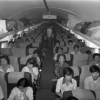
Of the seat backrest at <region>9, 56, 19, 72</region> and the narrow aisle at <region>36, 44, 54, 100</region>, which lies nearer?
the narrow aisle at <region>36, 44, 54, 100</region>

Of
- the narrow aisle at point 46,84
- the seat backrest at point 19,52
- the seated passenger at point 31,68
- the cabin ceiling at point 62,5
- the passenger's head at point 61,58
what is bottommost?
the narrow aisle at point 46,84

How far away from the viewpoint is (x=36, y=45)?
8445 millimetres

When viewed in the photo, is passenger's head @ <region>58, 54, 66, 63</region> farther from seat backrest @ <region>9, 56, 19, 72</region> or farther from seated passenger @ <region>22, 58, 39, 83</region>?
seat backrest @ <region>9, 56, 19, 72</region>

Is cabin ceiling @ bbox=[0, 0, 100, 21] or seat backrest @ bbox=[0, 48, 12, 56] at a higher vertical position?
cabin ceiling @ bbox=[0, 0, 100, 21]

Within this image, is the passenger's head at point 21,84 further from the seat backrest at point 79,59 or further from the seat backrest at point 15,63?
the seat backrest at point 79,59

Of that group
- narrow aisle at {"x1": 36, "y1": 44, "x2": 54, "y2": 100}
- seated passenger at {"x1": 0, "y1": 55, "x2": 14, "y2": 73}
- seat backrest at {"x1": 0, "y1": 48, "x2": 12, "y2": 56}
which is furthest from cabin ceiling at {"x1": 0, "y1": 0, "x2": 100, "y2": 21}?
narrow aisle at {"x1": 36, "y1": 44, "x2": 54, "y2": 100}

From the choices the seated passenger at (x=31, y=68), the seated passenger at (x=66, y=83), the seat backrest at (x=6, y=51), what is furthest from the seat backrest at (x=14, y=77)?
the seat backrest at (x=6, y=51)

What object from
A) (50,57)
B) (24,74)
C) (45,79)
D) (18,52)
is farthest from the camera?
(50,57)

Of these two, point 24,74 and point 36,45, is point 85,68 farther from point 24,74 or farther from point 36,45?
point 36,45

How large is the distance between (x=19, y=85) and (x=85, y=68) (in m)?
1.73

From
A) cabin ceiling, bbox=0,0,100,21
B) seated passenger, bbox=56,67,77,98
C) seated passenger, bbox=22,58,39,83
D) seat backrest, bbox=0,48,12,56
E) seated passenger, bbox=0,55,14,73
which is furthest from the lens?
seat backrest, bbox=0,48,12,56

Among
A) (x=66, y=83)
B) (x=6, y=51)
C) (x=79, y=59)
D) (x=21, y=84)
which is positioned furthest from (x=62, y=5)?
(x=21, y=84)

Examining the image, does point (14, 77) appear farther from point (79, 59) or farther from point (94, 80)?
point (79, 59)

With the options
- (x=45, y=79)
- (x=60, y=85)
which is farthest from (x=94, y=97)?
(x=45, y=79)
